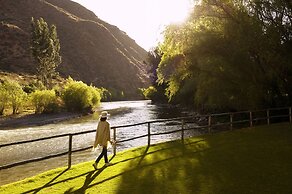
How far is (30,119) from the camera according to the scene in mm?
47844

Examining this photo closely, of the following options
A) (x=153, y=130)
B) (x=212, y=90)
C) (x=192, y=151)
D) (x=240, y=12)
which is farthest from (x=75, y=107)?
(x=192, y=151)

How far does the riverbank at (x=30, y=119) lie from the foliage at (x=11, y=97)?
2976mm

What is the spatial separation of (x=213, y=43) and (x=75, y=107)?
137 ft

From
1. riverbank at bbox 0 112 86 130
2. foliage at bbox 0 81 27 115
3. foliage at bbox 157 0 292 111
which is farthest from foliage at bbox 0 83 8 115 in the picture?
foliage at bbox 157 0 292 111

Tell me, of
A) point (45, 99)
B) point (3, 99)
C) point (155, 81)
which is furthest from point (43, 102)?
point (155, 81)

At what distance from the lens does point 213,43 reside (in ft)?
78.4

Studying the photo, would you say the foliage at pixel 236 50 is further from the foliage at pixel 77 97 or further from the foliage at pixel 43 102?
the foliage at pixel 77 97

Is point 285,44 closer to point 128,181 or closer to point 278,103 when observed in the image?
point 278,103

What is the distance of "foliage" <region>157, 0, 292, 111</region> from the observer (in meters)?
22.8

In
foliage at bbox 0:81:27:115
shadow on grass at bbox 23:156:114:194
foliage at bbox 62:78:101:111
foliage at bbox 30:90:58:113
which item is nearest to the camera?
shadow on grass at bbox 23:156:114:194

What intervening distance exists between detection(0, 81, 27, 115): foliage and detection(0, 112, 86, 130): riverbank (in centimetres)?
298

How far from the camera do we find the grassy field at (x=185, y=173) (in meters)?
9.77

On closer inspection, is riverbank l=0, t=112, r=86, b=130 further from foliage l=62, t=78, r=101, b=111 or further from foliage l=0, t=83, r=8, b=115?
foliage l=62, t=78, r=101, b=111

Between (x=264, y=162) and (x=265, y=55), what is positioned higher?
(x=265, y=55)
